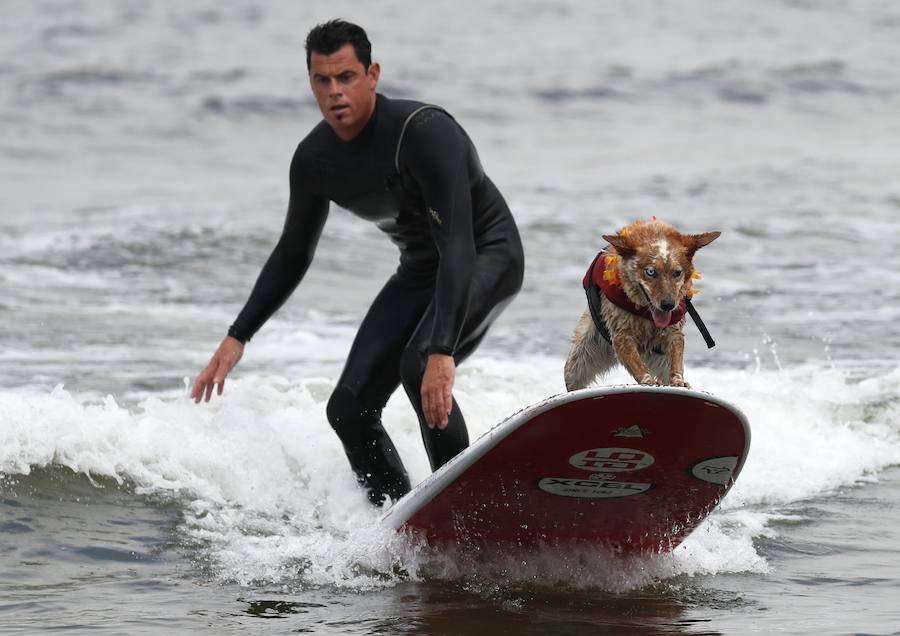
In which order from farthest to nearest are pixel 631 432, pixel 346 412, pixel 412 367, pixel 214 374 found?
pixel 346 412, pixel 214 374, pixel 412 367, pixel 631 432

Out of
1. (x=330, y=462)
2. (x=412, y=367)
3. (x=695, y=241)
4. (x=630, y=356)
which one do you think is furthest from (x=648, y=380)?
(x=330, y=462)

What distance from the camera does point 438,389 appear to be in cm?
436

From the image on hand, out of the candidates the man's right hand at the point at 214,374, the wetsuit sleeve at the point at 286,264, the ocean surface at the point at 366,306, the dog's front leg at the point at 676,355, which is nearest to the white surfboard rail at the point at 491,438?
the ocean surface at the point at 366,306

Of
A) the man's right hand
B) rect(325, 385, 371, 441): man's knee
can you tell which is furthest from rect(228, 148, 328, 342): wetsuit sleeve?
rect(325, 385, 371, 441): man's knee

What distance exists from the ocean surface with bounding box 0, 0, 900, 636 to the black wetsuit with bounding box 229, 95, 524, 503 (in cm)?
51

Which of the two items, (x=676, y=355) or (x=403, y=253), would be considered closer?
(x=676, y=355)

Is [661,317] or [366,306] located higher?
[661,317]

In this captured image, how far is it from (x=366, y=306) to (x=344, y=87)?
813 centimetres

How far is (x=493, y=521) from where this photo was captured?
502 cm

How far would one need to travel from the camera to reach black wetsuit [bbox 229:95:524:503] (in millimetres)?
4742

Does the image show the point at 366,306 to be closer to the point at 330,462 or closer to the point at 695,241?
the point at 330,462

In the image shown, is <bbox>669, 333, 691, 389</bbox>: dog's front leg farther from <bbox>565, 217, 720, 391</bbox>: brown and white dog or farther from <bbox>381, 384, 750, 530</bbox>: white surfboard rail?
<bbox>381, 384, 750, 530</bbox>: white surfboard rail

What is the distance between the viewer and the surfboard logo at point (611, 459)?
461 centimetres

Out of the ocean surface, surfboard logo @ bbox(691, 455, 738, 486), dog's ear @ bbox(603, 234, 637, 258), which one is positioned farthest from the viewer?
the ocean surface
